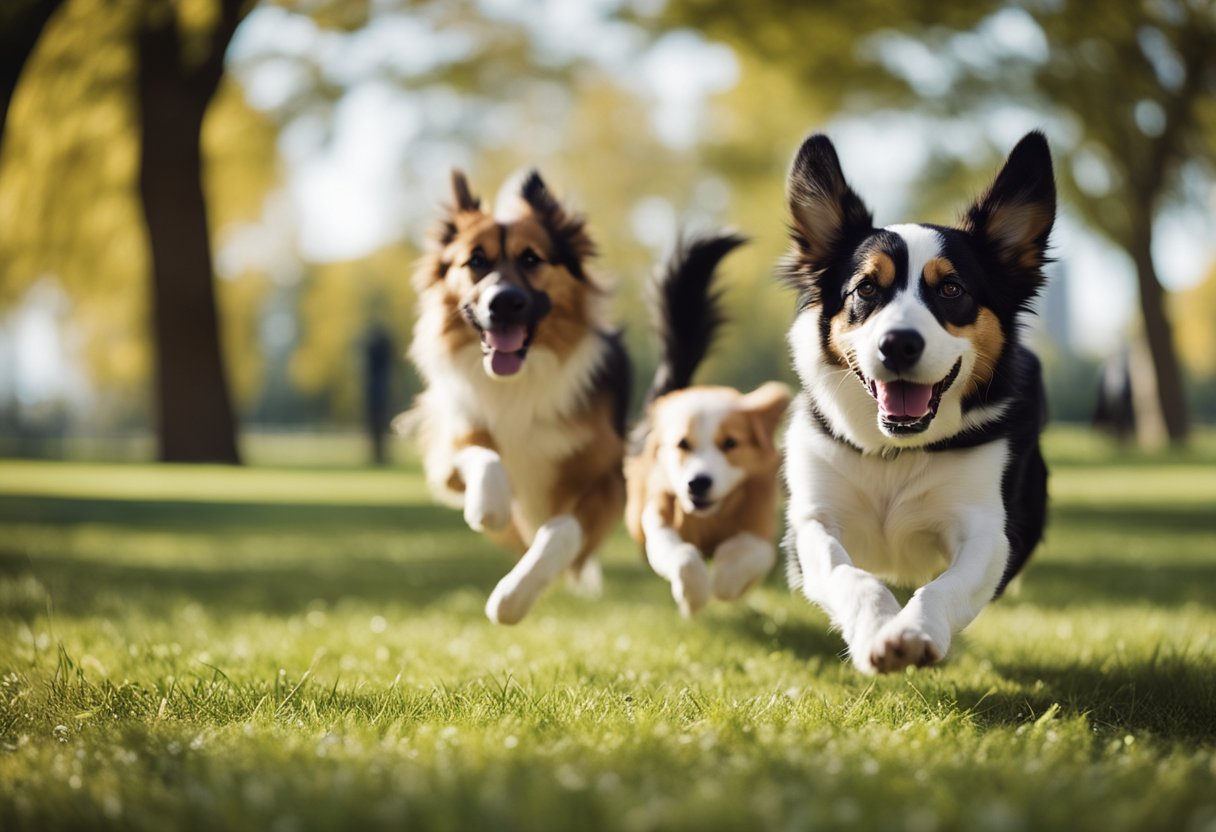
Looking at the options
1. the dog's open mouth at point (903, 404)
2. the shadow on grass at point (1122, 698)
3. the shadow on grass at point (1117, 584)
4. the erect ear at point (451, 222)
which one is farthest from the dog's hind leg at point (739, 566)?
the shadow on grass at point (1117, 584)

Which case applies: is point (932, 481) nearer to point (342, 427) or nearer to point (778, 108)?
point (778, 108)

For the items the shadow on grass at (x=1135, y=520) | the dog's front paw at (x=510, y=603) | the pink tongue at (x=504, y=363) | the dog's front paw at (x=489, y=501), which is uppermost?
the pink tongue at (x=504, y=363)

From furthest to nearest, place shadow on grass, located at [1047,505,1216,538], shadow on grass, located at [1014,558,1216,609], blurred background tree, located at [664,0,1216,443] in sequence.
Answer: blurred background tree, located at [664,0,1216,443]
shadow on grass, located at [1047,505,1216,538]
shadow on grass, located at [1014,558,1216,609]

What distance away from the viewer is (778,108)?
2427 centimetres

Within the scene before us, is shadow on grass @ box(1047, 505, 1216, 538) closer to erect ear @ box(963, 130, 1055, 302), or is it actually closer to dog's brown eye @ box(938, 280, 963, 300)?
erect ear @ box(963, 130, 1055, 302)

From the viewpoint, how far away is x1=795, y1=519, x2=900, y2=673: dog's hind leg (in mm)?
3172

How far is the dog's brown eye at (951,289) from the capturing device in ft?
A: 11.8

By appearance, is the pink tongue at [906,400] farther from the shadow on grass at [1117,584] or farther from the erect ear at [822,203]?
the shadow on grass at [1117,584]

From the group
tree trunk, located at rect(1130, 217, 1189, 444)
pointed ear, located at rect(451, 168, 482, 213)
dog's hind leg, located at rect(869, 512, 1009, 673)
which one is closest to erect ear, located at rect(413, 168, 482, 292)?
pointed ear, located at rect(451, 168, 482, 213)

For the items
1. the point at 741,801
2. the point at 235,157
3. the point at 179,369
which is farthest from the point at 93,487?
the point at 741,801

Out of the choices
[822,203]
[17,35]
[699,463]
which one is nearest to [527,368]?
[699,463]

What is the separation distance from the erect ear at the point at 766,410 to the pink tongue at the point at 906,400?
1.31 metres

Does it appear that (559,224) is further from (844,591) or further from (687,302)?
(844,591)

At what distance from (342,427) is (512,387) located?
4868cm
